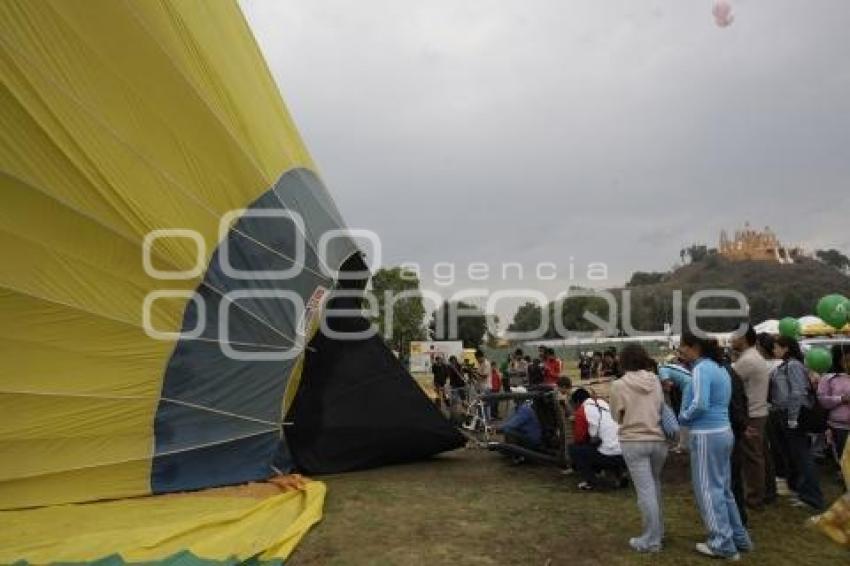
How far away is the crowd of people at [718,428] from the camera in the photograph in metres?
4.99

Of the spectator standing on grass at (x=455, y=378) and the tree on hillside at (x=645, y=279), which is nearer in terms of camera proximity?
the spectator standing on grass at (x=455, y=378)

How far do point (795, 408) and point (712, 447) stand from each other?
189cm

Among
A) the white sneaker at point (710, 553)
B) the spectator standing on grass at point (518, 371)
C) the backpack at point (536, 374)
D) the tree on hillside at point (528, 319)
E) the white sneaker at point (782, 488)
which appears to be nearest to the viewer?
the white sneaker at point (710, 553)

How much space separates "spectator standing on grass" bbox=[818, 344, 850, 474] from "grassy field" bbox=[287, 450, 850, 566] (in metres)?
0.72

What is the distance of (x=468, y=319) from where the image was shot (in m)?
80.4

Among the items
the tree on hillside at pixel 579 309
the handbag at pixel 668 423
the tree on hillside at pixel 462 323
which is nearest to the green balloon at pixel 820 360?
the handbag at pixel 668 423

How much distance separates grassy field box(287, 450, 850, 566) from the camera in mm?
5137

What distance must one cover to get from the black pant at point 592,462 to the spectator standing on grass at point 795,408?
1.59 metres

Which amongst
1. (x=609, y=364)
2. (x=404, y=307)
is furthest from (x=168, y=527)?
(x=404, y=307)

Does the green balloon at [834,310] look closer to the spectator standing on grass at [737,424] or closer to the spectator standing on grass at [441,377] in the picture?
the spectator standing on grass at [737,424]

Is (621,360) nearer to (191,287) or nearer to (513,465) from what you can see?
(513,465)

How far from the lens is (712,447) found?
4973mm

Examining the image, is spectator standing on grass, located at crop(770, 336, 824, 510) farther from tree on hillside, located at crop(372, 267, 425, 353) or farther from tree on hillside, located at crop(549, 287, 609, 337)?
tree on hillside, located at crop(549, 287, 609, 337)

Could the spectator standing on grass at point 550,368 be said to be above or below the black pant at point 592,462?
above
